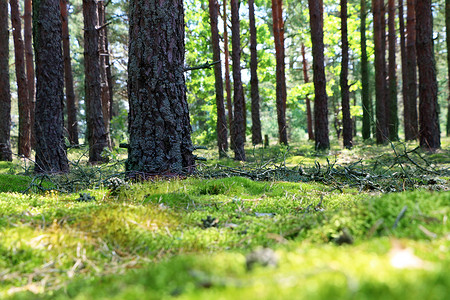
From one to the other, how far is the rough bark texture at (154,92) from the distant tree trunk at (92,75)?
287 inches

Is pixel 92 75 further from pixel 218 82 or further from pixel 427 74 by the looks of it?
pixel 427 74

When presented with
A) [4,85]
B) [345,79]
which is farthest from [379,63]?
[4,85]

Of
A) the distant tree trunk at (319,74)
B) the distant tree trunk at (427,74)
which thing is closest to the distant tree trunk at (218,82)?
the distant tree trunk at (319,74)

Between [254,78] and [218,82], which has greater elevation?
[254,78]

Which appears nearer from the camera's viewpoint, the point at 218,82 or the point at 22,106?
the point at 22,106

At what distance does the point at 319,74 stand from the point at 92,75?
29.7 feet

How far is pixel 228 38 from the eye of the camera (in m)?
22.7

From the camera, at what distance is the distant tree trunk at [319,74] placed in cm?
1389

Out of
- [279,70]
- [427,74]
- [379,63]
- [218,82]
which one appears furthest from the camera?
[279,70]

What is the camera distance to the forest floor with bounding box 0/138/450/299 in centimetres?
105

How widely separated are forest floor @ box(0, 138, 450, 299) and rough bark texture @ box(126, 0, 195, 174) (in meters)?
1.09

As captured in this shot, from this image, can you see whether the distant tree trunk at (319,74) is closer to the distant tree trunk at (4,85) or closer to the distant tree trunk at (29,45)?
the distant tree trunk at (4,85)

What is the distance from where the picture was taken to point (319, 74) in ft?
46.2

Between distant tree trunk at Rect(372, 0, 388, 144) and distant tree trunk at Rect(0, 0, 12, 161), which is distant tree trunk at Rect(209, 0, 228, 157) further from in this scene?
distant tree trunk at Rect(372, 0, 388, 144)
